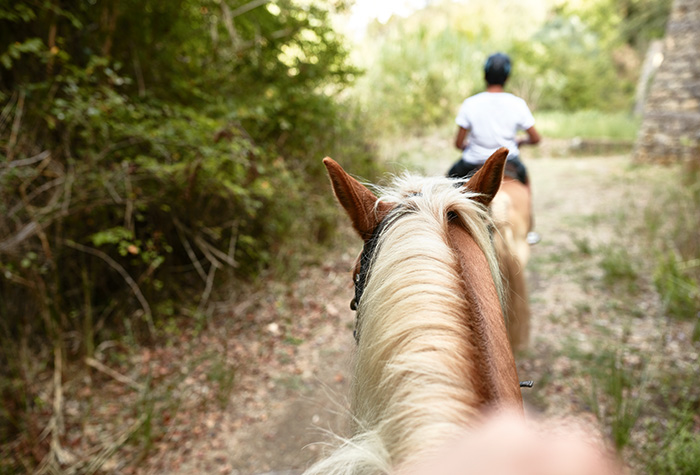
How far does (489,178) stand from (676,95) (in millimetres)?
10554

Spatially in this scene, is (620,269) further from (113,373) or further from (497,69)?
(113,373)

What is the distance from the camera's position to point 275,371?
3699mm

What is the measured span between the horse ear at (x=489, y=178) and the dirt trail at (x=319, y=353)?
0.97m

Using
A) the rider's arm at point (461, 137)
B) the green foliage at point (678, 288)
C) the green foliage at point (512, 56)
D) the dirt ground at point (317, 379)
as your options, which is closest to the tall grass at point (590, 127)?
the green foliage at point (512, 56)

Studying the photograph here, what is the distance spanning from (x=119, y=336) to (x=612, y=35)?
2379 cm

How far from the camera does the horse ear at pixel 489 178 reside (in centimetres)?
132

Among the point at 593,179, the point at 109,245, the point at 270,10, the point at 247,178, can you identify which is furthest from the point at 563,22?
the point at 109,245

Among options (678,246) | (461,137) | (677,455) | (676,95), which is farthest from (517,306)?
(676,95)

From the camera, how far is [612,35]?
18.7 metres

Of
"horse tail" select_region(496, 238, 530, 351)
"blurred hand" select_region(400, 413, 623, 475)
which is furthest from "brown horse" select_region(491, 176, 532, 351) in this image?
"blurred hand" select_region(400, 413, 623, 475)

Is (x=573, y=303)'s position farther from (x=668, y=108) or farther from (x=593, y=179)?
(x=668, y=108)

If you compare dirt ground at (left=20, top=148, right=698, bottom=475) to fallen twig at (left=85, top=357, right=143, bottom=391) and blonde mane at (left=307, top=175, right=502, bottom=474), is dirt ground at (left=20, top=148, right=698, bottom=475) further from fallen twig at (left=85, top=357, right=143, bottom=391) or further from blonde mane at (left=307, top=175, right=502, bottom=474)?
blonde mane at (left=307, top=175, right=502, bottom=474)

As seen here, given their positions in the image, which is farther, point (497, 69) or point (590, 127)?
point (590, 127)

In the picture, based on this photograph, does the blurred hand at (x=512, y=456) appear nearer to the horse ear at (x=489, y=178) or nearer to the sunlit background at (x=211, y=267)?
the horse ear at (x=489, y=178)
